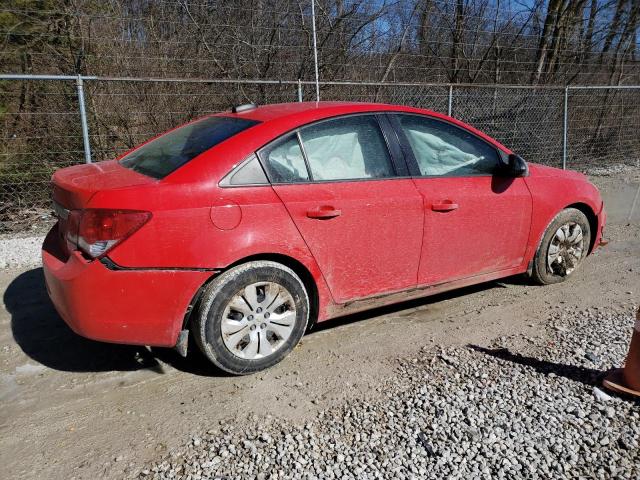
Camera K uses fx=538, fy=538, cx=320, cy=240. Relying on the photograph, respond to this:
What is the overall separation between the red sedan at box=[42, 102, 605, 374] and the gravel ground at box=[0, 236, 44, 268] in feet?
7.81

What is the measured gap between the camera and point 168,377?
3.39m

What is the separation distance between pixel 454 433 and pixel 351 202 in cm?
157

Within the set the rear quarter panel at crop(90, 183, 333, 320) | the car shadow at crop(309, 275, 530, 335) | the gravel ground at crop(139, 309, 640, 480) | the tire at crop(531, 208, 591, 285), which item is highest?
the rear quarter panel at crop(90, 183, 333, 320)

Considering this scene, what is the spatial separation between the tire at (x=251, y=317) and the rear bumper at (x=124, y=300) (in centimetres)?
14

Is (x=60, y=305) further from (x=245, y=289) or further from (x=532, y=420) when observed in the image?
(x=532, y=420)

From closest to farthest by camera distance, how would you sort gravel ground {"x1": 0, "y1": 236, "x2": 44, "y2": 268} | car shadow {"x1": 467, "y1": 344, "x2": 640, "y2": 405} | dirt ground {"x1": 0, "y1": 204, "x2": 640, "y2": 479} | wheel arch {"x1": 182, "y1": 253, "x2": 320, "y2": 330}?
dirt ground {"x1": 0, "y1": 204, "x2": 640, "y2": 479}, wheel arch {"x1": 182, "y1": 253, "x2": 320, "y2": 330}, car shadow {"x1": 467, "y1": 344, "x2": 640, "y2": 405}, gravel ground {"x1": 0, "y1": 236, "x2": 44, "y2": 268}

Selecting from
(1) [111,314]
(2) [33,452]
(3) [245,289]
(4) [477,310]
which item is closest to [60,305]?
(1) [111,314]

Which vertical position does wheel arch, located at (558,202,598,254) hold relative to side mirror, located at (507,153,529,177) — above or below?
below

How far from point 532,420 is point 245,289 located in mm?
1766

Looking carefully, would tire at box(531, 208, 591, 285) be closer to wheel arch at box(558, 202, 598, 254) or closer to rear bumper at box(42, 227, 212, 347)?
A: wheel arch at box(558, 202, 598, 254)

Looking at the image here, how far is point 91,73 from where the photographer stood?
7.80 meters

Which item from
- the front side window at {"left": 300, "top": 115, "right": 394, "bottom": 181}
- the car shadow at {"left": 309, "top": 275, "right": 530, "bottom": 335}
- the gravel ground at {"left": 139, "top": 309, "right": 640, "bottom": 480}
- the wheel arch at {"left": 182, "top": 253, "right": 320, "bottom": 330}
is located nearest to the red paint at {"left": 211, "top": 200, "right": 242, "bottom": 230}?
the wheel arch at {"left": 182, "top": 253, "right": 320, "bottom": 330}

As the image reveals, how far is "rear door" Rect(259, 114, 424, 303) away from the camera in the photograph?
3463mm

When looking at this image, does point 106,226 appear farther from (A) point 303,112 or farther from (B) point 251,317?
(A) point 303,112
